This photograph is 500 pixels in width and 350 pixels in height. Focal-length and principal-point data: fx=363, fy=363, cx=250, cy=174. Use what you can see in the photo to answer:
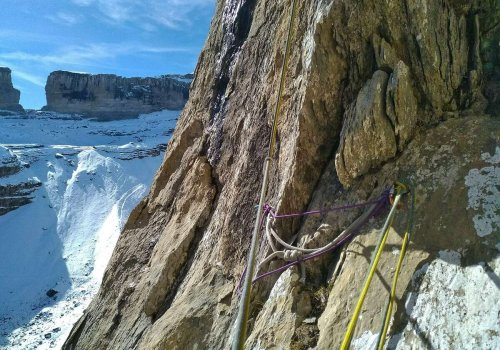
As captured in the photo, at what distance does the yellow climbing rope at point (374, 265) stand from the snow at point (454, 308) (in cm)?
50

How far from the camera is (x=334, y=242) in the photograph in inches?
184

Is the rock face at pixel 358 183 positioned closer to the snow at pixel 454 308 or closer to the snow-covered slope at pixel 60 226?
the snow at pixel 454 308

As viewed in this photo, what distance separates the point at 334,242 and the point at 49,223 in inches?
1829

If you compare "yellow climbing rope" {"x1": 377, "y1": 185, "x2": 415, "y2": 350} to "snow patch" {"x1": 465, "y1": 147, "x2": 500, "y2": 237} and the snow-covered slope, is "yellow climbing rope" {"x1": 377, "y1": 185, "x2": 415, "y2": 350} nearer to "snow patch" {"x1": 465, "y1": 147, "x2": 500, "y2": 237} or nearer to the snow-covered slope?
"snow patch" {"x1": 465, "y1": 147, "x2": 500, "y2": 237}

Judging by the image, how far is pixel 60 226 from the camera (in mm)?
42562

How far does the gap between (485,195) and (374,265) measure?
151 centimetres

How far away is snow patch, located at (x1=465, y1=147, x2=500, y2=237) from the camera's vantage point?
370cm

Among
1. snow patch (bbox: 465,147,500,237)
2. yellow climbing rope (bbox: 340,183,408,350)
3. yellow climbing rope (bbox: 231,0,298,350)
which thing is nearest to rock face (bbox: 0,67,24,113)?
yellow climbing rope (bbox: 231,0,298,350)

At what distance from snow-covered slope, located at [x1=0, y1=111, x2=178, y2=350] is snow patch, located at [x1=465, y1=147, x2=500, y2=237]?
83.0 ft

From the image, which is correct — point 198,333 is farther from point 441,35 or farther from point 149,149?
point 149,149

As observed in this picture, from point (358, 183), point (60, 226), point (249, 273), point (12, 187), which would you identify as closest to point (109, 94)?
point (12, 187)

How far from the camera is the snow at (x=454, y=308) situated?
3098 mm

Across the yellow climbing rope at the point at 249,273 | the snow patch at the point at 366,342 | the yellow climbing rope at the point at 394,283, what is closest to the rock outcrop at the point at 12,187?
the yellow climbing rope at the point at 249,273

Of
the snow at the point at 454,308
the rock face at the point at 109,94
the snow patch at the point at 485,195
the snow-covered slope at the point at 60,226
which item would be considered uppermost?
the rock face at the point at 109,94
